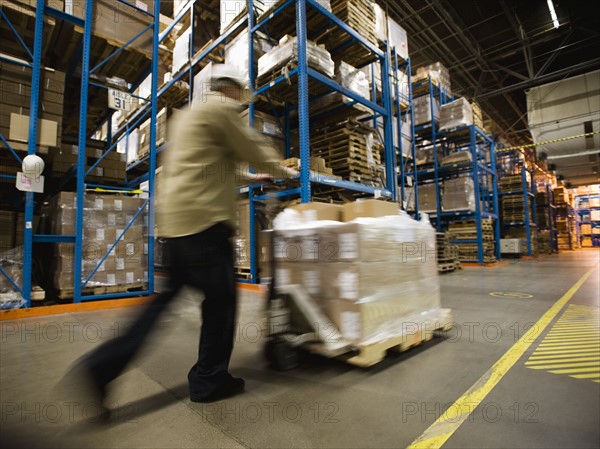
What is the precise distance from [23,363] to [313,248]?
2240mm

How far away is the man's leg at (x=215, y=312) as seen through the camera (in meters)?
1.65

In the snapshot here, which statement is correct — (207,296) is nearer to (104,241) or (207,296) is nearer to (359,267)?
(359,267)

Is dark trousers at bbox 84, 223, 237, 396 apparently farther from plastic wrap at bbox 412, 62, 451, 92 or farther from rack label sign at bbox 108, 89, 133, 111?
plastic wrap at bbox 412, 62, 451, 92

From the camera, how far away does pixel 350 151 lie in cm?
620

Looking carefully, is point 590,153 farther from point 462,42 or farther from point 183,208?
point 183,208

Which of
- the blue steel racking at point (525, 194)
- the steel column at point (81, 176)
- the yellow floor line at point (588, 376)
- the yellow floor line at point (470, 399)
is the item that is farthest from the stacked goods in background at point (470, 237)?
the steel column at point (81, 176)

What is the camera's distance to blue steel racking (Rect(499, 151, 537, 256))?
14.2 m

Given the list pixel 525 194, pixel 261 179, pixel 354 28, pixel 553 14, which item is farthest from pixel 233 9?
pixel 525 194

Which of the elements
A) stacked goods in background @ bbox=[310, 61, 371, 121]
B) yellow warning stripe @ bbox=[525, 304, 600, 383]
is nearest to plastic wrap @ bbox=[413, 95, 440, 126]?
stacked goods in background @ bbox=[310, 61, 371, 121]

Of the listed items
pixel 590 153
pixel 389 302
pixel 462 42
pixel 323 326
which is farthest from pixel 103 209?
pixel 590 153

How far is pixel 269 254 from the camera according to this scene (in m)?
2.26

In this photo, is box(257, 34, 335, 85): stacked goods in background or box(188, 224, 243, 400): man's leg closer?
box(188, 224, 243, 400): man's leg

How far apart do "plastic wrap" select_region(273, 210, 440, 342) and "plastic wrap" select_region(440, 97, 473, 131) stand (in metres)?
9.68

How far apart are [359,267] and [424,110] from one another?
1095 cm
